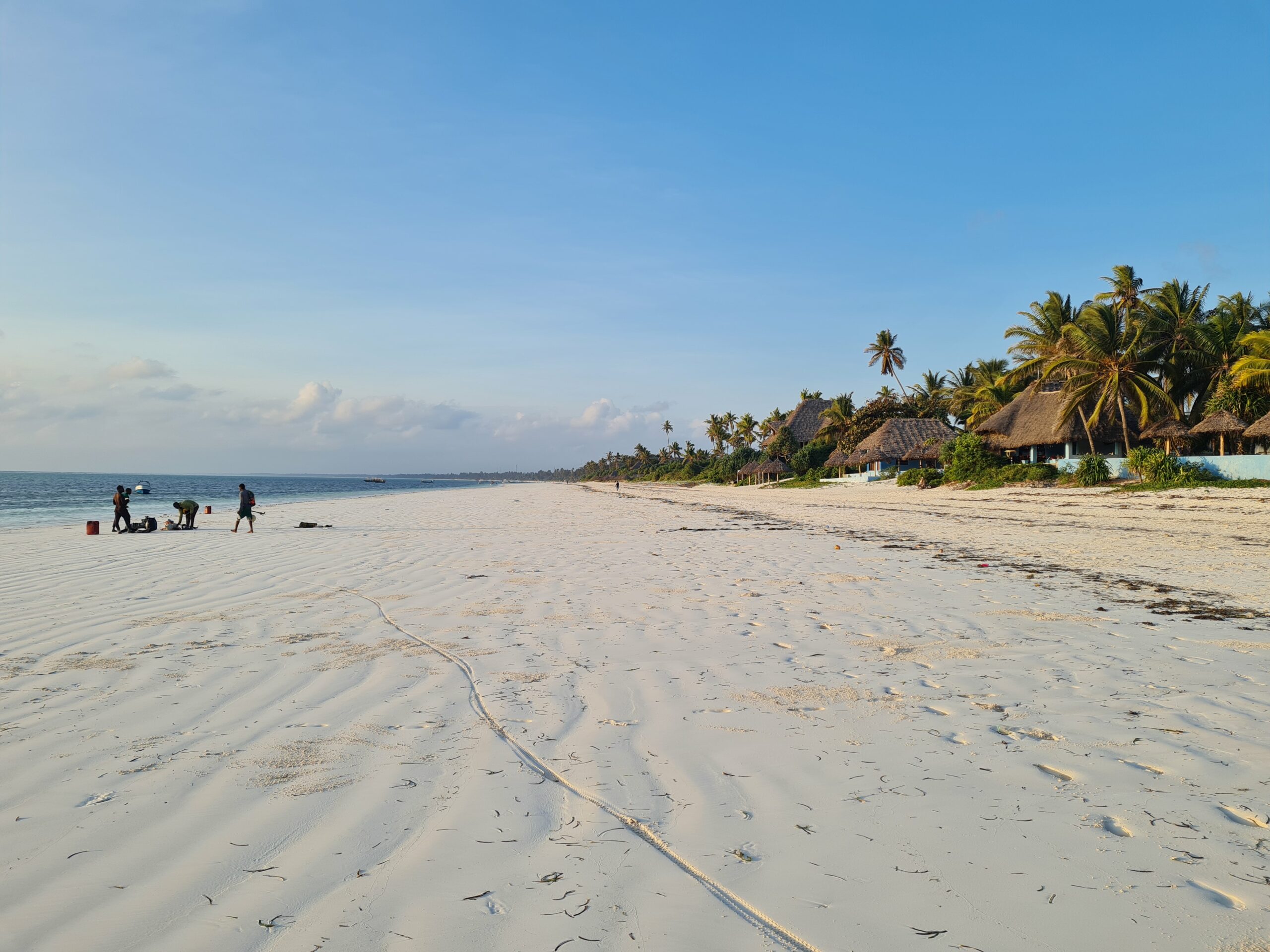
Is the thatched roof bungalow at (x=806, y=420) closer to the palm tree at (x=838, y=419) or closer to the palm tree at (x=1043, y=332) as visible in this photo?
the palm tree at (x=838, y=419)

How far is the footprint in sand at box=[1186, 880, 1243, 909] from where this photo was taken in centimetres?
189

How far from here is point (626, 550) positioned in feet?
35.4

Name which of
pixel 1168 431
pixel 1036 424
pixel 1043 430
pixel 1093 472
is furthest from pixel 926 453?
pixel 1093 472

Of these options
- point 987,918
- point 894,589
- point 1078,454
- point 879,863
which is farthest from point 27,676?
point 1078,454

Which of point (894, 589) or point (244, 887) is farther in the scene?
point (894, 589)

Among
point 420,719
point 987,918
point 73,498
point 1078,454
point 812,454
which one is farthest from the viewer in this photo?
point 812,454

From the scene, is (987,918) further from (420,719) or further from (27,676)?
(27,676)

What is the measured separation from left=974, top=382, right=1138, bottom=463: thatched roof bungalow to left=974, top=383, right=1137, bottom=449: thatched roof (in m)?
0.02

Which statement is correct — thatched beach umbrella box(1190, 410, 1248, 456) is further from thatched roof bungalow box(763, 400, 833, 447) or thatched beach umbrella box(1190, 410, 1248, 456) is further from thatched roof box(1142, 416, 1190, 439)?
thatched roof bungalow box(763, 400, 833, 447)

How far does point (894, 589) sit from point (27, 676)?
282 inches

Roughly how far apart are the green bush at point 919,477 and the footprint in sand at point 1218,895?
102ft

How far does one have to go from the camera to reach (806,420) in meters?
56.9

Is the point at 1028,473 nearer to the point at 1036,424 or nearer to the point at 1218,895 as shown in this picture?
the point at 1036,424

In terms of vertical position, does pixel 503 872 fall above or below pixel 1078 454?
below
